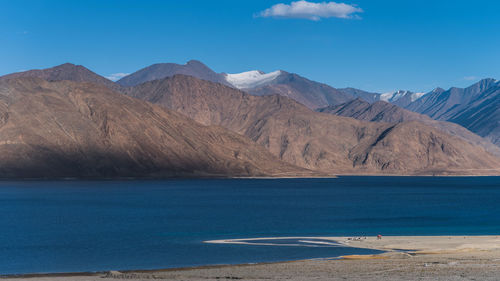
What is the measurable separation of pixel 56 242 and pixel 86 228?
51.5 feet

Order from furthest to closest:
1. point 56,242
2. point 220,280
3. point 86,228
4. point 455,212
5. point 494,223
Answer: point 455,212
point 494,223
point 86,228
point 56,242
point 220,280

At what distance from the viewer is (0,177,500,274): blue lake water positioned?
2345 inches

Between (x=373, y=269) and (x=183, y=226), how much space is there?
48348mm

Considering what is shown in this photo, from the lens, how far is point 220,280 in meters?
41.9

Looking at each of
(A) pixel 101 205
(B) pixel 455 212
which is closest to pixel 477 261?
(B) pixel 455 212

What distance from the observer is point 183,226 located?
9038 centimetres

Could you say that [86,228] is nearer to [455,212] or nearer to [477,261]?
[477,261]

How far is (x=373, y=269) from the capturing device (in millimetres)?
45094

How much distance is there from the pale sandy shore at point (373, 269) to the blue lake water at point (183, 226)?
19.4 ft

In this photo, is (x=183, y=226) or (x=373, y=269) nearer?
(x=373, y=269)

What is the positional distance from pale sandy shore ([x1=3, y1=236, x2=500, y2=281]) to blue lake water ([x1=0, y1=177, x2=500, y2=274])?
19.4 feet

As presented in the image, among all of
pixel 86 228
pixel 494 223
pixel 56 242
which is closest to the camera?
pixel 56 242

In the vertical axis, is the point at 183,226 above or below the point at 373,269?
above

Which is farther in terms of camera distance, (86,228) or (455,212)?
(455,212)
